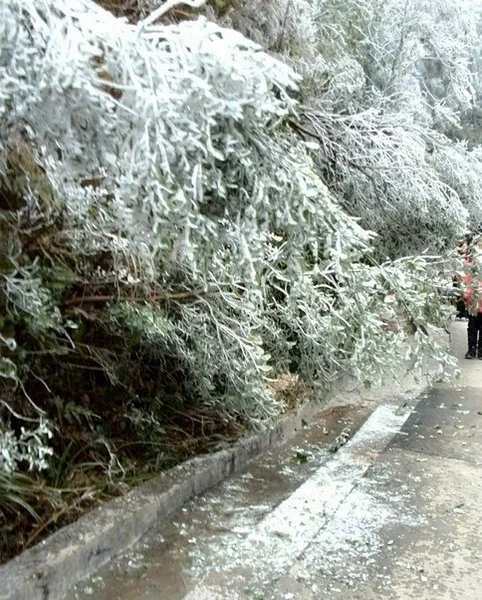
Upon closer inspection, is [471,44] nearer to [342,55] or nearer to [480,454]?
[342,55]

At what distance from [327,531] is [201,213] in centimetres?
251

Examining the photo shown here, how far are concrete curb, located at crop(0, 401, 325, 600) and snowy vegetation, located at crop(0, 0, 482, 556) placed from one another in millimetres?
239

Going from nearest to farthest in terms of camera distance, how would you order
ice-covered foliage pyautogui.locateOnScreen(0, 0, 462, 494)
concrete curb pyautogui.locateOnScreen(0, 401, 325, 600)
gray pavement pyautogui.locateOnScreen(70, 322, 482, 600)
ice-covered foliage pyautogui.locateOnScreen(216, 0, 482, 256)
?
ice-covered foliage pyautogui.locateOnScreen(0, 0, 462, 494) → concrete curb pyautogui.locateOnScreen(0, 401, 325, 600) → gray pavement pyautogui.locateOnScreen(70, 322, 482, 600) → ice-covered foliage pyautogui.locateOnScreen(216, 0, 482, 256)

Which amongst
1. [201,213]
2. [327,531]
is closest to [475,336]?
[327,531]

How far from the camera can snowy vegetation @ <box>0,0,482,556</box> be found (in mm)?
2402

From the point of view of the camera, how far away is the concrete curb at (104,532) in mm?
3361

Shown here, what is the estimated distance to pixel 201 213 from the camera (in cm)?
281

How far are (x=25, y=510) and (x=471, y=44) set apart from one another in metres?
9.05

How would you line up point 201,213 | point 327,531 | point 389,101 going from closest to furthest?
point 201,213, point 327,531, point 389,101

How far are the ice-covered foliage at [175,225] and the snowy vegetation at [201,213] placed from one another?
0.01m

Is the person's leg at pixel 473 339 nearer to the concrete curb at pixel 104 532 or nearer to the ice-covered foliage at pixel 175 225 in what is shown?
the ice-covered foliage at pixel 175 225

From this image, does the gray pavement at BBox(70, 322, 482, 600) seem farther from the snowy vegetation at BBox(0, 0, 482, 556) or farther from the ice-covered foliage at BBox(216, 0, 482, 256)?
the ice-covered foliage at BBox(216, 0, 482, 256)

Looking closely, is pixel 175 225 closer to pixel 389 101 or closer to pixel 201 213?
pixel 201 213

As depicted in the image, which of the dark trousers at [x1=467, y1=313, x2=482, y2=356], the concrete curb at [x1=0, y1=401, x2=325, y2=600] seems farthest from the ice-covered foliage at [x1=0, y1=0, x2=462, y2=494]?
the dark trousers at [x1=467, y1=313, x2=482, y2=356]
